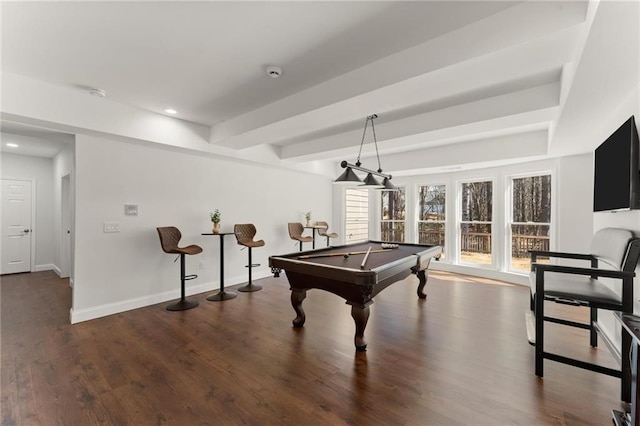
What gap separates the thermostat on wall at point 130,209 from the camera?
161 inches

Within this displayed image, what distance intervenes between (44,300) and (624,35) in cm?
708

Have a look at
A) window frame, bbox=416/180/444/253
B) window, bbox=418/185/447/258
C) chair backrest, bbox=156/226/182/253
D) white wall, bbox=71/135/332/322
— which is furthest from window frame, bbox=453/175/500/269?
chair backrest, bbox=156/226/182/253

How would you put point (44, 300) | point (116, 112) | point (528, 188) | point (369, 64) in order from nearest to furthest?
point (369, 64), point (116, 112), point (44, 300), point (528, 188)

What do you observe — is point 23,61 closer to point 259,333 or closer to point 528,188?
point 259,333

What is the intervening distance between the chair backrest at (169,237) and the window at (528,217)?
620 centimetres

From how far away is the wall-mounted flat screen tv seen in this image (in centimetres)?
220

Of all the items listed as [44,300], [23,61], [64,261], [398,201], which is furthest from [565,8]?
[64,261]

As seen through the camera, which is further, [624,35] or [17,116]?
[17,116]

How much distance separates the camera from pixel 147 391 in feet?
7.14

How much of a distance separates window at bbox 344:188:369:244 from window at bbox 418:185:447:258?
1538 mm

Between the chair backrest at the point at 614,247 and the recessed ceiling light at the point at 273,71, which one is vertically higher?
the recessed ceiling light at the point at 273,71

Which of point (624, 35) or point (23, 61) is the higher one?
point (23, 61)

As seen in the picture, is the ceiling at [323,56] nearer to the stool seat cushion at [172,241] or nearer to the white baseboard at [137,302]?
the stool seat cushion at [172,241]

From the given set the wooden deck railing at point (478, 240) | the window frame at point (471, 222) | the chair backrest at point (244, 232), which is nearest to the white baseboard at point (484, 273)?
the window frame at point (471, 222)
